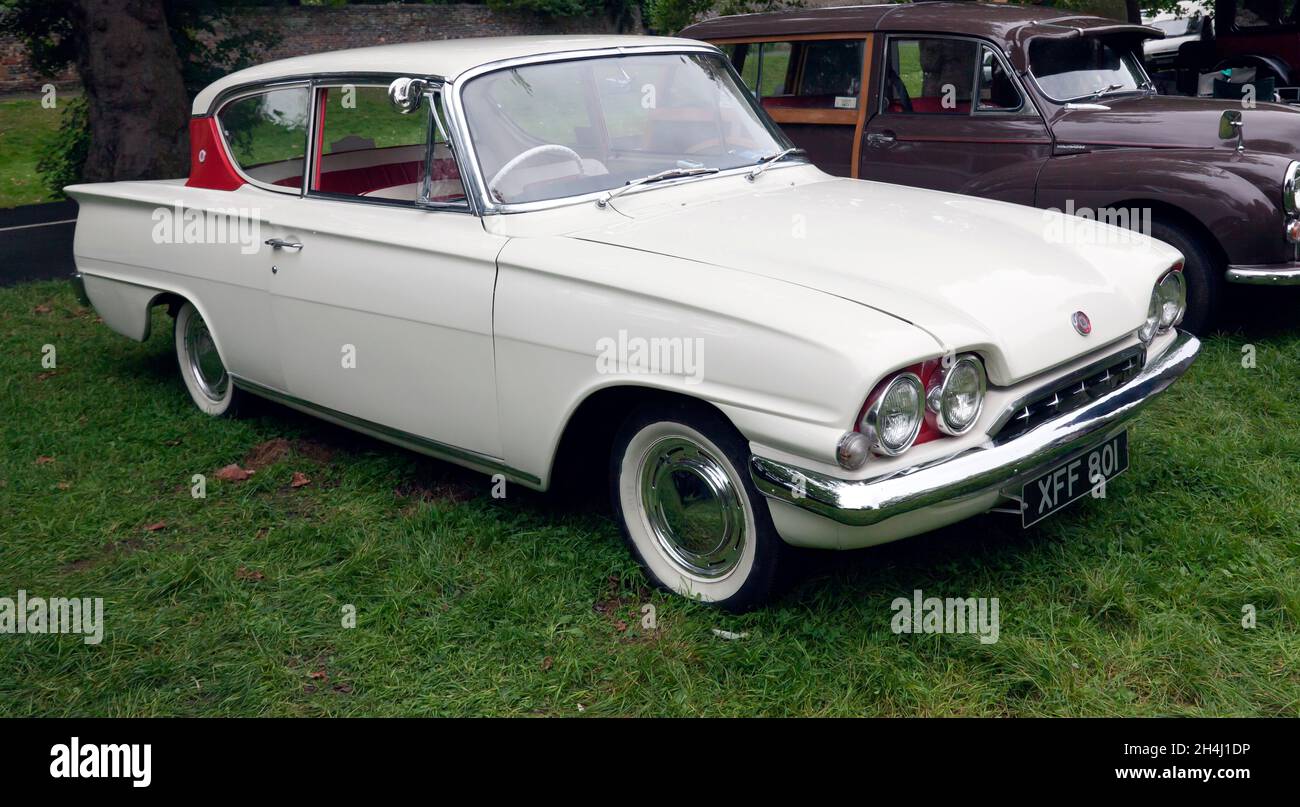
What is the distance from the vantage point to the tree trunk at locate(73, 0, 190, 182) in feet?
29.3

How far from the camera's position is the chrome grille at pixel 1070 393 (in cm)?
305

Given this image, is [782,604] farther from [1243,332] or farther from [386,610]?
[1243,332]

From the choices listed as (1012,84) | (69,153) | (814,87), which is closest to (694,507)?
(1012,84)

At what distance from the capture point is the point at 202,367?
5.25m

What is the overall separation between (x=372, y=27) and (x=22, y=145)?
941 cm

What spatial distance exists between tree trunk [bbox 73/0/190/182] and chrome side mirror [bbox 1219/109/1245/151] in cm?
748

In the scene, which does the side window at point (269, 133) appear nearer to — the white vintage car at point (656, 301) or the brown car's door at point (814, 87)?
the white vintage car at point (656, 301)

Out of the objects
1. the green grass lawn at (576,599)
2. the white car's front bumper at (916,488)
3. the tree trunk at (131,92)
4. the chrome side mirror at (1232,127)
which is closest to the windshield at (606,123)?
the green grass lawn at (576,599)

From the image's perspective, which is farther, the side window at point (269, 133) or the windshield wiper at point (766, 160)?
the side window at point (269, 133)

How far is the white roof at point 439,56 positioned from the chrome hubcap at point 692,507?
154 cm

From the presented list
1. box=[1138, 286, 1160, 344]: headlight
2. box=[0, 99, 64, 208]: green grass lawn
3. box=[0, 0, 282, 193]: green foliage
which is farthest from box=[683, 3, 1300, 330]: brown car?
box=[0, 99, 64, 208]: green grass lawn

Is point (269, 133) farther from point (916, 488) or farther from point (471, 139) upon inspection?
point (916, 488)

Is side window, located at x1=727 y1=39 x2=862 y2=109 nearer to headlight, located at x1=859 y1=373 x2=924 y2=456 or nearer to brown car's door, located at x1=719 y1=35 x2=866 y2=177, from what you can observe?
brown car's door, located at x1=719 y1=35 x2=866 y2=177
